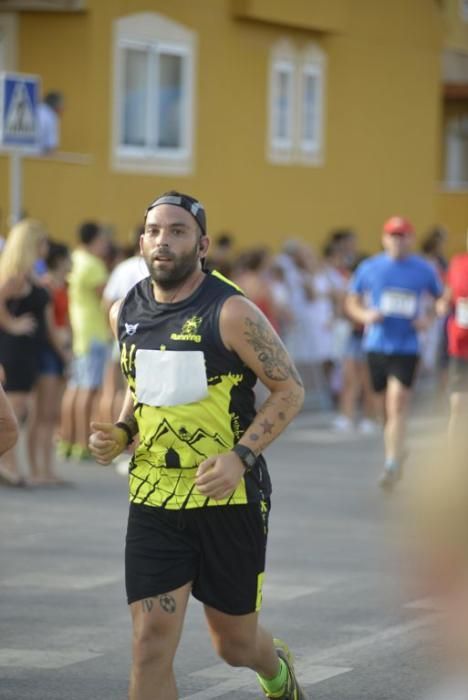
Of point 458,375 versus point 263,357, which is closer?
point 263,357

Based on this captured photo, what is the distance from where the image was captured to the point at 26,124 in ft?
54.5

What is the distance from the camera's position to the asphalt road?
755 cm

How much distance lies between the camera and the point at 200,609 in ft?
30.5

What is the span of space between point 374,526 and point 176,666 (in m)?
4.49

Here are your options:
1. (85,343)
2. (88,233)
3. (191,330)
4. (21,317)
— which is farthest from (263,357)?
(88,233)

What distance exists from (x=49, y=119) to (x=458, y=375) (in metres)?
8.12

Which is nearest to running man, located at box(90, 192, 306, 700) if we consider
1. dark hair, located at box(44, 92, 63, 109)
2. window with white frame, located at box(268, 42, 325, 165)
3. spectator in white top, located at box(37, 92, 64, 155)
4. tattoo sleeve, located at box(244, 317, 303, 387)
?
tattoo sleeve, located at box(244, 317, 303, 387)

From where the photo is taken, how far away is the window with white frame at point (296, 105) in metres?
26.9

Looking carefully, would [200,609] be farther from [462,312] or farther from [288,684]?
[462,312]

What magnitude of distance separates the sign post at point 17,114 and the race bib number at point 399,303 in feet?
12.7

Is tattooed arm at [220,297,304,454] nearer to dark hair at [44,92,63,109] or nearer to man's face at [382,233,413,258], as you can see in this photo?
man's face at [382,233,413,258]

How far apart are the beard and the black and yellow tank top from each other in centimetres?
8

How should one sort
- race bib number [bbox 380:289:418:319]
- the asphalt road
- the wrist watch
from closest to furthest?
the wrist watch
the asphalt road
race bib number [bbox 380:289:418:319]

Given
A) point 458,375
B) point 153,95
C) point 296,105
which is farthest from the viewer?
point 296,105
